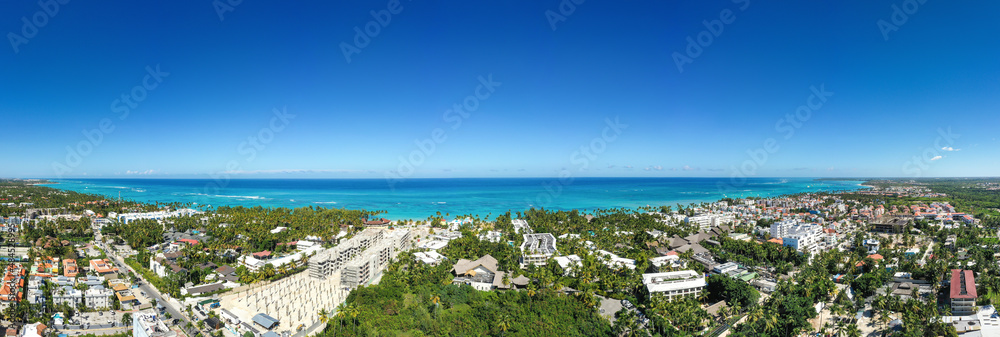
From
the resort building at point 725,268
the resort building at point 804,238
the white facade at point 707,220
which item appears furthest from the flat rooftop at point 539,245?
the white facade at point 707,220

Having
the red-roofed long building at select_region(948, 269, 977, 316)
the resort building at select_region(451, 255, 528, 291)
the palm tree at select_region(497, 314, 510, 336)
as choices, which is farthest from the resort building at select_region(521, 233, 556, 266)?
the red-roofed long building at select_region(948, 269, 977, 316)

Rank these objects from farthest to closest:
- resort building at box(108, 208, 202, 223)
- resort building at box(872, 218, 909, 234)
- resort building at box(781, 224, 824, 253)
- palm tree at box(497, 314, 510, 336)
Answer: resort building at box(108, 208, 202, 223) < resort building at box(872, 218, 909, 234) < resort building at box(781, 224, 824, 253) < palm tree at box(497, 314, 510, 336)

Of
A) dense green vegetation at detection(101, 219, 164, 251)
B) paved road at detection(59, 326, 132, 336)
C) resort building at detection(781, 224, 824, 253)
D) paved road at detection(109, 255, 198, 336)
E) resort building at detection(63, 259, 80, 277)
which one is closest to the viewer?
paved road at detection(59, 326, 132, 336)

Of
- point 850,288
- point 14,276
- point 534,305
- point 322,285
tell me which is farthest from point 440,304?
point 14,276

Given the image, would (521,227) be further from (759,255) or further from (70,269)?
(70,269)

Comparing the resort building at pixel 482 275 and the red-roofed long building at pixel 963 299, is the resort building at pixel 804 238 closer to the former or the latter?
the red-roofed long building at pixel 963 299

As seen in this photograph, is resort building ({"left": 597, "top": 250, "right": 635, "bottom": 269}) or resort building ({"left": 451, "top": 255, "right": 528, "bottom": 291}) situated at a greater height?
resort building ({"left": 597, "top": 250, "right": 635, "bottom": 269})

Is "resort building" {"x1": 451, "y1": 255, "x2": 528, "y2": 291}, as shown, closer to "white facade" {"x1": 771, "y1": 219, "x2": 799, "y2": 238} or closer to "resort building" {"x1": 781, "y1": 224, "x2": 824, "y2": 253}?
"resort building" {"x1": 781, "y1": 224, "x2": 824, "y2": 253}
